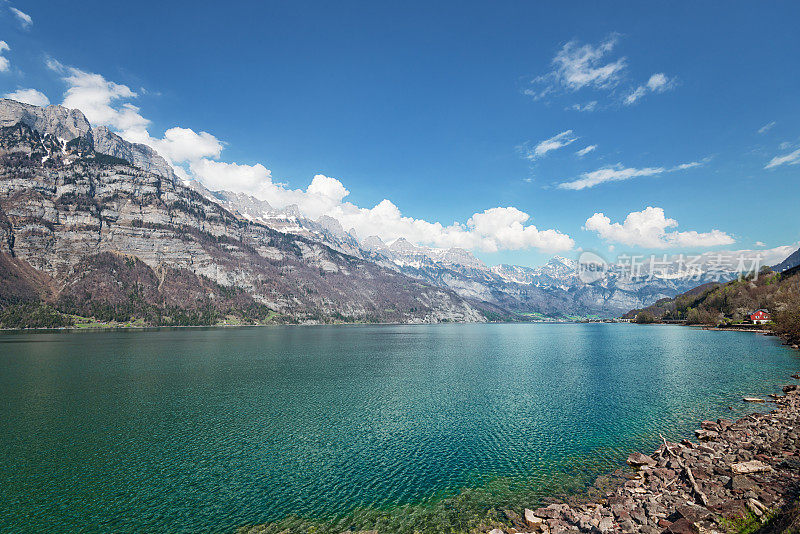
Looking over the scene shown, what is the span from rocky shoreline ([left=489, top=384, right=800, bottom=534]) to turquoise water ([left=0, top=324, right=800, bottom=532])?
3.36 meters

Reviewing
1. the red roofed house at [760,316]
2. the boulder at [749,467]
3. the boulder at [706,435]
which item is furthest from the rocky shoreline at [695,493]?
the red roofed house at [760,316]

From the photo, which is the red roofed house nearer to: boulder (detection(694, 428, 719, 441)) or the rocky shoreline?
the rocky shoreline

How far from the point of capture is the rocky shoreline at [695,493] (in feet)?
69.5

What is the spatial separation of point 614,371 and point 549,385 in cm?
2601

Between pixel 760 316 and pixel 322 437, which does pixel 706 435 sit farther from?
pixel 760 316

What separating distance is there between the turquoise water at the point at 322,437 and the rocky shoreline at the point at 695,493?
3.36 m

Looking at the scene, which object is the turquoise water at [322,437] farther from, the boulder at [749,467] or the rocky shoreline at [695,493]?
the boulder at [749,467]

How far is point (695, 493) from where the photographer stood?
79.9ft

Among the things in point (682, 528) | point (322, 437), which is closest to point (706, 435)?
point (682, 528)

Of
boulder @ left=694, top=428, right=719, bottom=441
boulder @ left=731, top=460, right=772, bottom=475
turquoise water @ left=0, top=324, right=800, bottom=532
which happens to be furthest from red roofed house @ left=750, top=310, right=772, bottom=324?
boulder @ left=731, top=460, right=772, bottom=475

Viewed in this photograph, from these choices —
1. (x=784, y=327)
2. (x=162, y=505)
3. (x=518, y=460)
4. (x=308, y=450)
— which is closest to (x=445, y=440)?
(x=518, y=460)

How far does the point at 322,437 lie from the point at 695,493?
3420 centimetres

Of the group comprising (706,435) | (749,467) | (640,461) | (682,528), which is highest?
(682,528)

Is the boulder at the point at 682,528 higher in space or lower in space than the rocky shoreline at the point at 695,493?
higher
